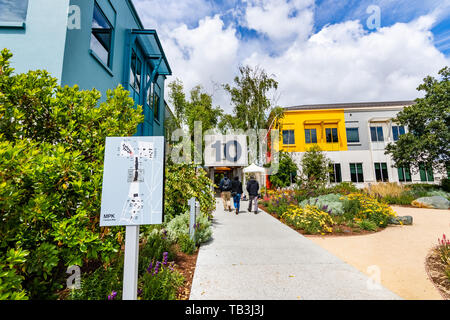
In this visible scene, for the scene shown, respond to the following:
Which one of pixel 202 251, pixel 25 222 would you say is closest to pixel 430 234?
pixel 202 251

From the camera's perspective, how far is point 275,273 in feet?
11.1

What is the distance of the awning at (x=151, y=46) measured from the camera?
26.3ft

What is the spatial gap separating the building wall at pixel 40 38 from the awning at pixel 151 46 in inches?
153

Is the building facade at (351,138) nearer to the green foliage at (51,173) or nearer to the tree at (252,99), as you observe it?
the tree at (252,99)

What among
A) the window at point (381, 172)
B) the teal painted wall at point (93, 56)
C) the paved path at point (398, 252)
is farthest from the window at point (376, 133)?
the teal painted wall at point (93, 56)

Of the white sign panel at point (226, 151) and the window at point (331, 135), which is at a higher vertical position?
the window at point (331, 135)

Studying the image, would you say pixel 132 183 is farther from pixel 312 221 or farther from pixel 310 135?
pixel 310 135

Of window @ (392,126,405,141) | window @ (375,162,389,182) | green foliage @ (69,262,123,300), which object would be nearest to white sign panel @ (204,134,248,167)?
window @ (375,162,389,182)

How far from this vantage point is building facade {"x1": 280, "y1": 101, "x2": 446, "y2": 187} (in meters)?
21.2

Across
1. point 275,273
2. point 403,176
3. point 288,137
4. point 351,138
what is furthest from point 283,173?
point 275,273

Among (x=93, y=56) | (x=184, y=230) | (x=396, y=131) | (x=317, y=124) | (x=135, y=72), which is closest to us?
(x=184, y=230)

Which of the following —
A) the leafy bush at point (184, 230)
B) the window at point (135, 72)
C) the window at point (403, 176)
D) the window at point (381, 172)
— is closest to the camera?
the leafy bush at point (184, 230)

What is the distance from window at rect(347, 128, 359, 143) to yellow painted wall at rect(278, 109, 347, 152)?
1.59 ft

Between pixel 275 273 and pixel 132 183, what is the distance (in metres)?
2.78
